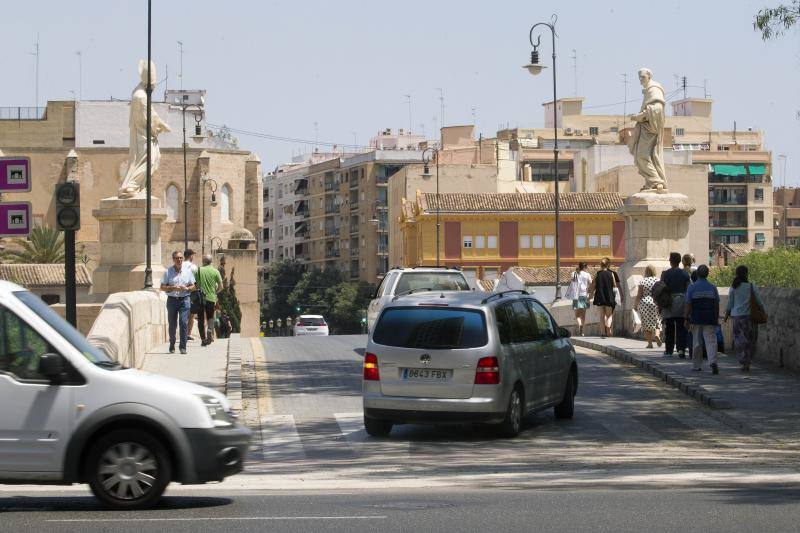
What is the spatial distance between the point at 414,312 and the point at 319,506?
19.7 ft

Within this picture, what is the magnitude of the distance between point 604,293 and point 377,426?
612 inches

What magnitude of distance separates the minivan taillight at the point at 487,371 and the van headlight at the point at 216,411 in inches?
218

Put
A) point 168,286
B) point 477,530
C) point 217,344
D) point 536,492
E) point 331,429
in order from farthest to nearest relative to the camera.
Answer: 1. point 217,344
2. point 168,286
3. point 331,429
4. point 536,492
5. point 477,530

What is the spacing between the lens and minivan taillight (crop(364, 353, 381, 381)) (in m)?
16.5

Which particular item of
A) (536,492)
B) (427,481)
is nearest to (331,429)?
(427,481)

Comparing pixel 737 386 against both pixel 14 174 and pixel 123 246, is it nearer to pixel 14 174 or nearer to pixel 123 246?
pixel 14 174

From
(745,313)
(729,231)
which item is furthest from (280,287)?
(745,313)

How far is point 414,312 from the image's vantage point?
16719 mm

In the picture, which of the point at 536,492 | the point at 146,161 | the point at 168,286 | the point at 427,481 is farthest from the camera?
the point at 146,161

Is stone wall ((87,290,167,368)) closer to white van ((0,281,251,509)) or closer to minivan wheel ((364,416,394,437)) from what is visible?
minivan wheel ((364,416,394,437))

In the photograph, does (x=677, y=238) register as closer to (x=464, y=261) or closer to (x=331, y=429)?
(x=331, y=429)

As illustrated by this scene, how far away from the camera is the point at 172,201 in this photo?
113 meters

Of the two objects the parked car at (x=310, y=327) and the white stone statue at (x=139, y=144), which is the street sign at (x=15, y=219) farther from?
the parked car at (x=310, y=327)

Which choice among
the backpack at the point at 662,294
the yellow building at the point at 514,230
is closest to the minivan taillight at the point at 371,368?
the backpack at the point at 662,294
